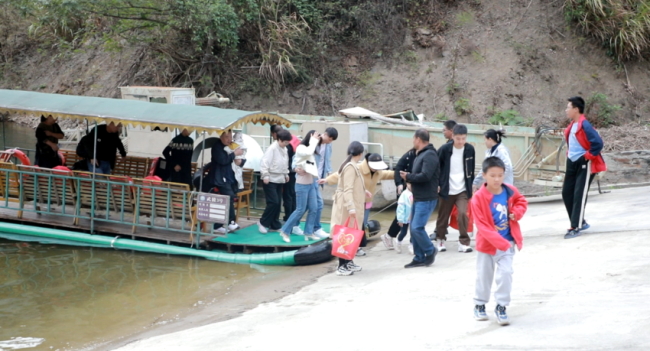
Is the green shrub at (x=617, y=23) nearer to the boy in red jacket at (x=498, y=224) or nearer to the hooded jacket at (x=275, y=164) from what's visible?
the hooded jacket at (x=275, y=164)

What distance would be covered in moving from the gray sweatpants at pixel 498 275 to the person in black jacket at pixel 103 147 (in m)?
7.40

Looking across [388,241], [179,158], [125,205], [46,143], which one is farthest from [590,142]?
[46,143]

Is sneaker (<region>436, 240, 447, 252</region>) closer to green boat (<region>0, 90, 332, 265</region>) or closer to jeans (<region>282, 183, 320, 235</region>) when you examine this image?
green boat (<region>0, 90, 332, 265</region>)

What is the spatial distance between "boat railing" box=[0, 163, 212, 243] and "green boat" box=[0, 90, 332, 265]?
0.02 metres

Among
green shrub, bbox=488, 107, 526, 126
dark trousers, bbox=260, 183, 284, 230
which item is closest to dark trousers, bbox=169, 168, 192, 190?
dark trousers, bbox=260, 183, 284, 230

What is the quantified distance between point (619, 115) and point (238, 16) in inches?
512

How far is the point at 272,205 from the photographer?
401 inches

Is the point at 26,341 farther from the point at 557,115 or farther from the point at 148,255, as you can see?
the point at 557,115

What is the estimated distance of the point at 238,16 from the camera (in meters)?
22.9

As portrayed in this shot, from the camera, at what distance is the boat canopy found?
30.9 ft

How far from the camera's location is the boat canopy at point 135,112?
9422 millimetres

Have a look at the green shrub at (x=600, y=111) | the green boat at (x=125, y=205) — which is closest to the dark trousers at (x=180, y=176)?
the green boat at (x=125, y=205)

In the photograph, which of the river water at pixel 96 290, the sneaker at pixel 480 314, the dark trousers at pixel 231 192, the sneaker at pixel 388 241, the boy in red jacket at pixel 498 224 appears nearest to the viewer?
the boy in red jacket at pixel 498 224

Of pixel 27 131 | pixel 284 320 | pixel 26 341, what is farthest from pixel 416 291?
pixel 27 131
